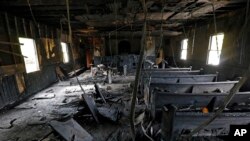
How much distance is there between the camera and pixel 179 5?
4.01 meters

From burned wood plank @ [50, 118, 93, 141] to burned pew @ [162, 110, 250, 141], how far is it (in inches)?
55.0

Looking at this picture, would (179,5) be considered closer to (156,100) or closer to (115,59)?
(156,100)

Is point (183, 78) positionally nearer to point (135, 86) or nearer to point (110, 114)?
point (110, 114)

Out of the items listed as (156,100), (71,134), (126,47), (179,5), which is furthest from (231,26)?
(126,47)

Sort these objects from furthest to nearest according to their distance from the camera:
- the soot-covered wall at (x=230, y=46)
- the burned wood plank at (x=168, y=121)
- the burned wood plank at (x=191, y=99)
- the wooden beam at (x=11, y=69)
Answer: the soot-covered wall at (x=230, y=46)
the wooden beam at (x=11, y=69)
the burned wood plank at (x=191, y=99)
the burned wood plank at (x=168, y=121)

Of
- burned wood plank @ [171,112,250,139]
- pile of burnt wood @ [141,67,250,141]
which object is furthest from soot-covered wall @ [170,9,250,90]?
burned wood plank @ [171,112,250,139]

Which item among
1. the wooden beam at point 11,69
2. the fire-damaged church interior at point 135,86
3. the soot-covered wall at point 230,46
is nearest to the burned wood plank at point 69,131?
the fire-damaged church interior at point 135,86

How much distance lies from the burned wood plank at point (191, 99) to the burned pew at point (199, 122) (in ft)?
1.77

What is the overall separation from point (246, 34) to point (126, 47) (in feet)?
35.2

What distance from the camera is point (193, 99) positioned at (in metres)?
2.70

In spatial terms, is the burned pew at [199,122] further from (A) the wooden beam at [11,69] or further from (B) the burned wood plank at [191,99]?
(A) the wooden beam at [11,69]

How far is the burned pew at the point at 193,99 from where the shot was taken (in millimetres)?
2654

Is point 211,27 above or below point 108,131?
above

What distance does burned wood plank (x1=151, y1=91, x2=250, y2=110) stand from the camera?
2652 mm
